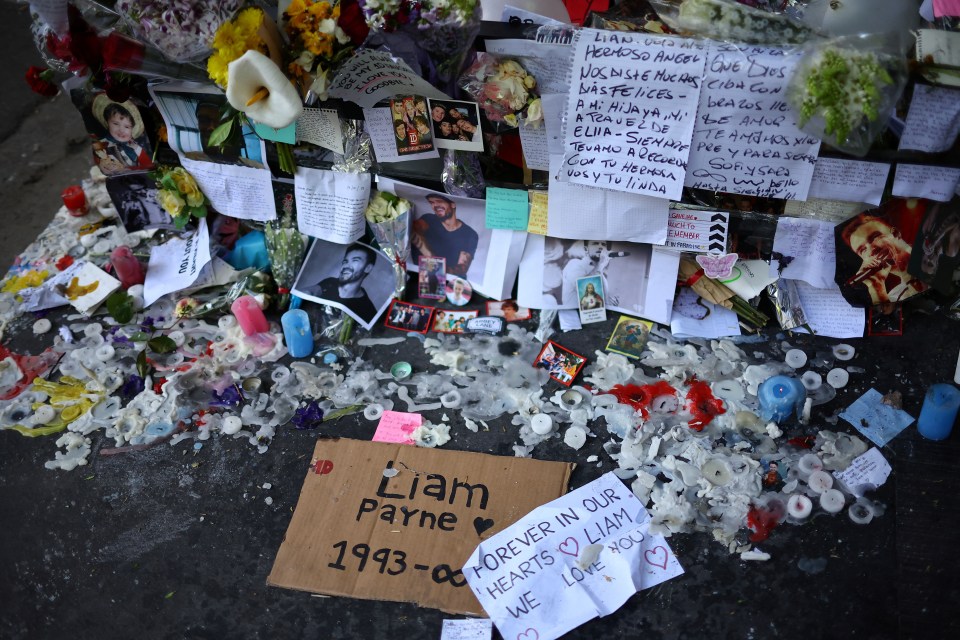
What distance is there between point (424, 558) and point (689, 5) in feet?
5.48

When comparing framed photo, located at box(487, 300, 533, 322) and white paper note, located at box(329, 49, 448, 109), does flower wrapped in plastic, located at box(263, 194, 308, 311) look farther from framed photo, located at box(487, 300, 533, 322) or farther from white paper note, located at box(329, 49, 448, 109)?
framed photo, located at box(487, 300, 533, 322)

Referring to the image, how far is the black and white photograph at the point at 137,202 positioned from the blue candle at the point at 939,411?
2.71 meters

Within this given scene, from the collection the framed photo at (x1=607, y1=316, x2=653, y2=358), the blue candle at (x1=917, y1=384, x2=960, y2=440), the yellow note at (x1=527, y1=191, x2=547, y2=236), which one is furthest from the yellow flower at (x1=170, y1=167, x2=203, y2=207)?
the blue candle at (x1=917, y1=384, x2=960, y2=440)

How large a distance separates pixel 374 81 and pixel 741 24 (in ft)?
3.45

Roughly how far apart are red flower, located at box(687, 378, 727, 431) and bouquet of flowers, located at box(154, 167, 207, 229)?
6.24 feet

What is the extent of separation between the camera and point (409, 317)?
101 inches

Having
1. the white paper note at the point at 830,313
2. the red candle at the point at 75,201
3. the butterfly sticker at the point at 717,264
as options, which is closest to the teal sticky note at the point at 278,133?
the red candle at the point at 75,201

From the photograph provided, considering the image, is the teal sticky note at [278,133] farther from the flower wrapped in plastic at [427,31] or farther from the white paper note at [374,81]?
the flower wrapped in plastic at [427,31]

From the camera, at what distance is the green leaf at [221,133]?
7.89 feet

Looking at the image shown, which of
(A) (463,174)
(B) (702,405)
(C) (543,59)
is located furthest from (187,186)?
(B) (702,405)

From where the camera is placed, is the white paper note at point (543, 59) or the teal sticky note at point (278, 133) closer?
the white paper note at point (543, 59)

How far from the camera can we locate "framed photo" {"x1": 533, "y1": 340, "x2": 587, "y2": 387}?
91.4 inches

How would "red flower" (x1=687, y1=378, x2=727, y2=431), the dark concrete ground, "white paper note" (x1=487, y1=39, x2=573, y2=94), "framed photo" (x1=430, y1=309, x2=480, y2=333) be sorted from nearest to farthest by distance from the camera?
the dark concrete ground → "white paper note" (x1=487, y1=39, x2=573, y2=94) → "red flower" (x1=687, y1=378, x2=727, y2=431) → "framed photo" (x1=430, y1=309, x2=480, y2=333)

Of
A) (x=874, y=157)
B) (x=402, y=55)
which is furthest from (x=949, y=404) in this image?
(x=402, y=55)
